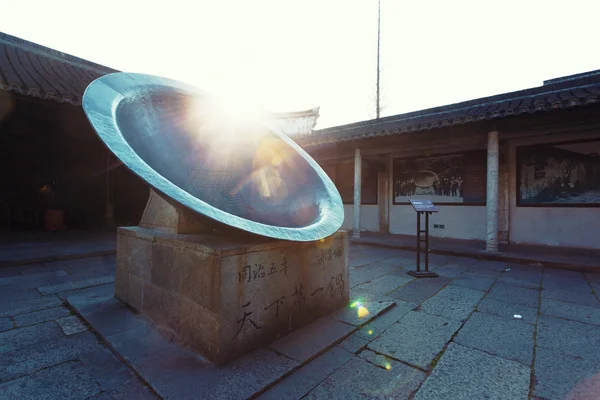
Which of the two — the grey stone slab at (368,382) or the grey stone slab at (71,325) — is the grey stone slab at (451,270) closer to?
the grey stone slab at (368,382)

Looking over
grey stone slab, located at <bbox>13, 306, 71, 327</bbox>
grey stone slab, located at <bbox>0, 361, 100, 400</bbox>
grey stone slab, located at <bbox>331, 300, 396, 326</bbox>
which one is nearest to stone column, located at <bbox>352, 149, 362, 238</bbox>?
grey stone slab, located at <bbox>331, 300, 396, 326</bbox>

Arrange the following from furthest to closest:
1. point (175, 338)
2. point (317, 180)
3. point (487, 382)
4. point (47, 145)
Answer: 1. point (47, 145)
2. point (317, 180)
3. point (175, 338)
4. point (487, 382)

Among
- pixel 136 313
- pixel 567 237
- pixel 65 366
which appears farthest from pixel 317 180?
pixel 567 237

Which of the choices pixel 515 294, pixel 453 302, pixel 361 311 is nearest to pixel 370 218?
pixel 515 294

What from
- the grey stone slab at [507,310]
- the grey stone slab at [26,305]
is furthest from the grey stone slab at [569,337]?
the grey stone slab at [26,305]

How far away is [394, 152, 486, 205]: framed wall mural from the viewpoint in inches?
291

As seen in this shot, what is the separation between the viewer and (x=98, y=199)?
915 cm

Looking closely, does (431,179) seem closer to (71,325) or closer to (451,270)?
(451,270)

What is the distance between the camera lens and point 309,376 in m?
1.72

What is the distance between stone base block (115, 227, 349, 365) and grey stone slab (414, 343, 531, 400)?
1031 millimetres

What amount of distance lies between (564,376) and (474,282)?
7.69 ft

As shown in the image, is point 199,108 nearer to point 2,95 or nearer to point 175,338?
point 175,338

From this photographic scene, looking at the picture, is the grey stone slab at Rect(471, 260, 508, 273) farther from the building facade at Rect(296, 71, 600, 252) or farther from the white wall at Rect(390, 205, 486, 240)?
the white wall at Rect(390, 205, 486, 240)

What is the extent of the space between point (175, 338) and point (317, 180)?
182 centimetres
